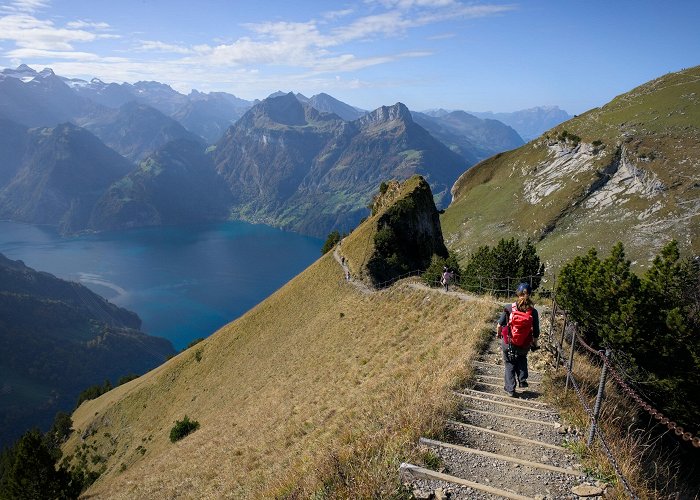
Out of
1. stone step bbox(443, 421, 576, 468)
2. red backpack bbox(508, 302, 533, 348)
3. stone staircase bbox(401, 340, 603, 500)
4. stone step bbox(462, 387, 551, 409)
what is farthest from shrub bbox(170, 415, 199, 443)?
red backpack bbox(508, 302, 533, 348)

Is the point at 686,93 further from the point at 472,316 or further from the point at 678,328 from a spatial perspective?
the point at 472,316

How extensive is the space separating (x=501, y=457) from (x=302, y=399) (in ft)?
61.9

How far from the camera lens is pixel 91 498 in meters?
31.5

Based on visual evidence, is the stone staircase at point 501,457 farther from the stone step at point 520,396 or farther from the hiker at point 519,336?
the hiker at point 519,336

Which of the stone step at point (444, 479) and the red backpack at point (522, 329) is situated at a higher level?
the red backpack at point (522, 329)

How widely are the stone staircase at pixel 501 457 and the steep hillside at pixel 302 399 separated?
615 millimetres

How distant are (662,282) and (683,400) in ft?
24.2

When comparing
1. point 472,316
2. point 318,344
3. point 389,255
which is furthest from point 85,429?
point 472,316

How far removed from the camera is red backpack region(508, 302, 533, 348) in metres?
12.2

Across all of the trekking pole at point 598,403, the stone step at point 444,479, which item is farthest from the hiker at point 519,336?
the stone step at point 444,479

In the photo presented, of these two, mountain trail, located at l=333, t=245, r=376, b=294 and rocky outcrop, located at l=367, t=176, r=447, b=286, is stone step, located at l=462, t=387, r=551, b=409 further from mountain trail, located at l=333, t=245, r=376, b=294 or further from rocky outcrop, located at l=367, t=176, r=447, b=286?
rocky outcrop, located at l=367, t=176, r=447, b=286

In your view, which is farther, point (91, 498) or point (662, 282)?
point (91, 498)

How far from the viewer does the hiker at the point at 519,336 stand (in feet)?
40.2

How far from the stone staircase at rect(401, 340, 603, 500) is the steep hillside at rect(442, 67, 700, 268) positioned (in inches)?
3520
